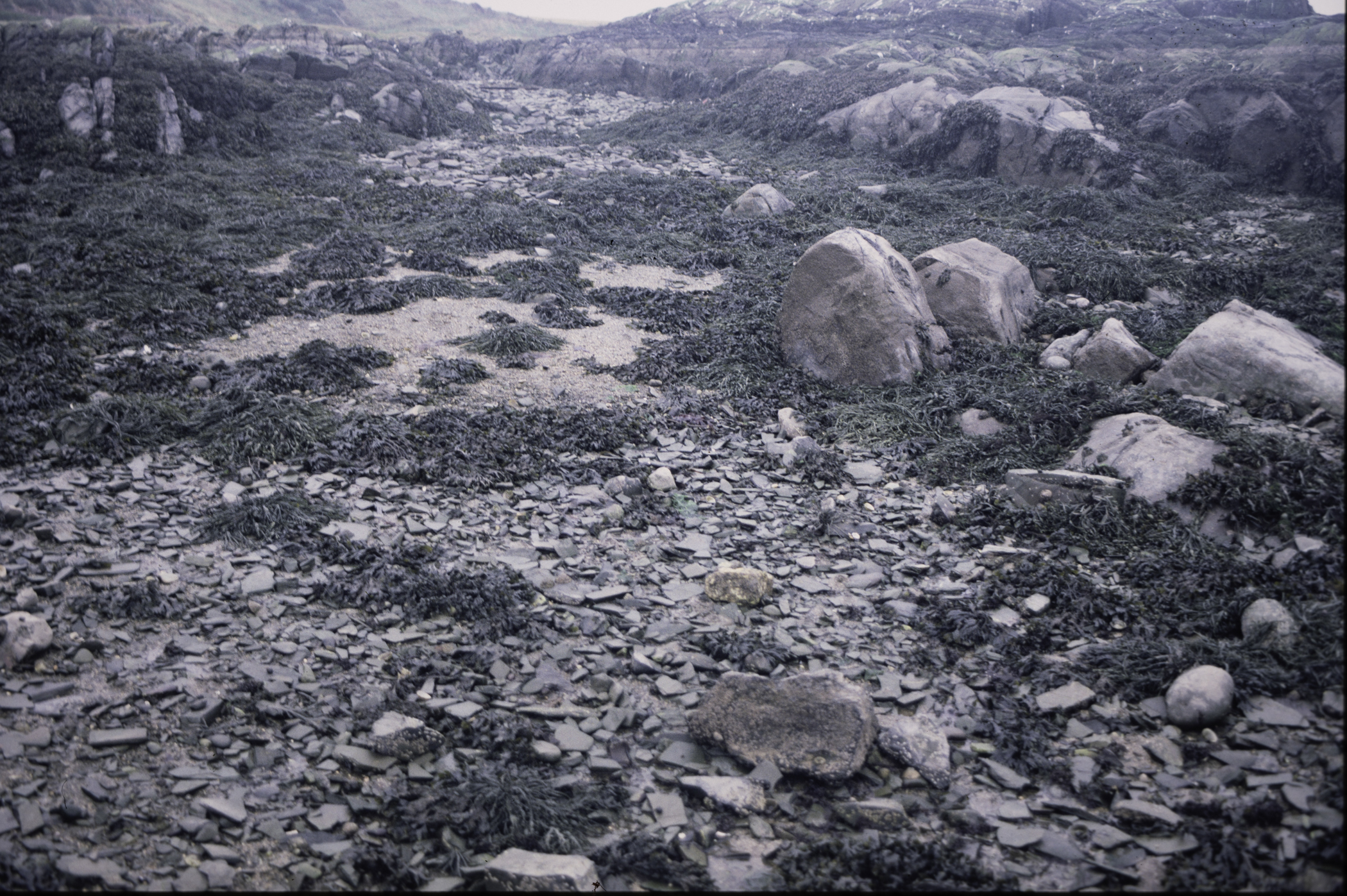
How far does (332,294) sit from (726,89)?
2160 cm

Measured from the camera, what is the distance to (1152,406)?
6.46m

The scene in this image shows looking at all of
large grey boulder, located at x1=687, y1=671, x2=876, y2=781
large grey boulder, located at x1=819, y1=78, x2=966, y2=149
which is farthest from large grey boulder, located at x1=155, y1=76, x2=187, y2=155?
large grey boulder, located at x1=687, y1=671, x2=876, y2=781

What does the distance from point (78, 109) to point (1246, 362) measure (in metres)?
21.5

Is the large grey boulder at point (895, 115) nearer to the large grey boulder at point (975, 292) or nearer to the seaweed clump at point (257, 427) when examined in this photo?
the large grey boulder at point (975, 292)

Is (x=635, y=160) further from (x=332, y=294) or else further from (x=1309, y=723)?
(x=1309, y=723)

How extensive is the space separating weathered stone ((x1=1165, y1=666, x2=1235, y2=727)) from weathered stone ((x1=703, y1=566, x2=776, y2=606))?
224 cm

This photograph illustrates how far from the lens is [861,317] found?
26.4 ft

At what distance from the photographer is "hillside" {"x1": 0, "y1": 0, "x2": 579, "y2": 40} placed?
29750 mm

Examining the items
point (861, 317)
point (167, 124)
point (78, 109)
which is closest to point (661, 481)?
point (861, 317)

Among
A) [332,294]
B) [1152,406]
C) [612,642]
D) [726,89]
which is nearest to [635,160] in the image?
[726,89]

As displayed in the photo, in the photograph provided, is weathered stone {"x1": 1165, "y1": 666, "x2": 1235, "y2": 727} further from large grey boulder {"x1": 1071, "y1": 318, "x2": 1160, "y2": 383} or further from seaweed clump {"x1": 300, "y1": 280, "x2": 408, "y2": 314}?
seaweed clump {"x1": 300, "y1": 280, "x2": 408, "y2": 314}

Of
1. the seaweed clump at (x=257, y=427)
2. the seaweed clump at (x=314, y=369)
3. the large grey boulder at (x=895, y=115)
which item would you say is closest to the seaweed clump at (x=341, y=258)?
the seaweed clump at (x=314, y=369)

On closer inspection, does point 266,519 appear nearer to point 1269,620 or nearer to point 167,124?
point 1269,620

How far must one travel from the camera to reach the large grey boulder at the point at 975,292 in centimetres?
869
